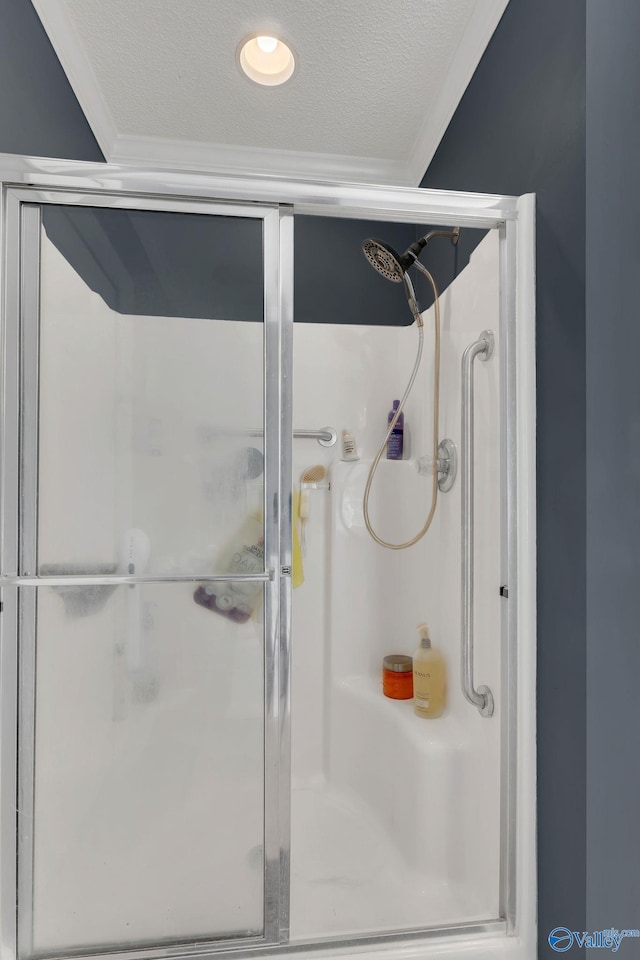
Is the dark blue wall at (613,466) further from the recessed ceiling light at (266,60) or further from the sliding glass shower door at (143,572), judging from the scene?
the recessed ceiling light at (266,60)

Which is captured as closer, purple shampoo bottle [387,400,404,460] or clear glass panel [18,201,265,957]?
clear glass panel [18,201,265,957]

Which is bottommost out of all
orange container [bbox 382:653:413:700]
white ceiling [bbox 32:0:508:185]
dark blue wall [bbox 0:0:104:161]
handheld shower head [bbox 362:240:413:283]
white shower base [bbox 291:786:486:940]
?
white shower base [bbox 291:786:486:940]

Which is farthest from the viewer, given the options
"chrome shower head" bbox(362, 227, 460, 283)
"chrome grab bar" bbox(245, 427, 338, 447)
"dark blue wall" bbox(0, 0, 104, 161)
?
"chrome grab bar" bbox(245, 427, 338, 447)

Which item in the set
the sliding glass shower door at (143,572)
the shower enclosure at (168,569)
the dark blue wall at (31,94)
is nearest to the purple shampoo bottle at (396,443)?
the shower enclosure at (168,569)

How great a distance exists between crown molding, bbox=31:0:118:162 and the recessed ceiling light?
1.35 feet

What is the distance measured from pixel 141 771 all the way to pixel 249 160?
1804mm

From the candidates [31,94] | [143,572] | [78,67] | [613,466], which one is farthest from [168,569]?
[78,67]

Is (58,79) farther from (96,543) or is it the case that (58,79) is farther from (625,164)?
(625,164)

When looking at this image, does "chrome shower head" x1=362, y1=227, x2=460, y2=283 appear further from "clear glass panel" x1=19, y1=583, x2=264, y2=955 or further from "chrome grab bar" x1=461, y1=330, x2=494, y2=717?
"clear glass panel" x1=19, y1=583, x2=264, y2=955

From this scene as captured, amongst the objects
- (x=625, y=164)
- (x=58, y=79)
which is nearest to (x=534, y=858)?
(x=625, y=164)

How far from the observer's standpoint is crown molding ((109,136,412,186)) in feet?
6.19

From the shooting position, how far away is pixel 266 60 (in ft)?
5.18

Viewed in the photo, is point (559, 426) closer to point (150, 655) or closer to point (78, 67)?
point (150, 655)

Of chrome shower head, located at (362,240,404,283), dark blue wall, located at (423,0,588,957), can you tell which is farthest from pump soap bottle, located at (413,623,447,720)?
chrome shower head, located at (362,240,404,283)
